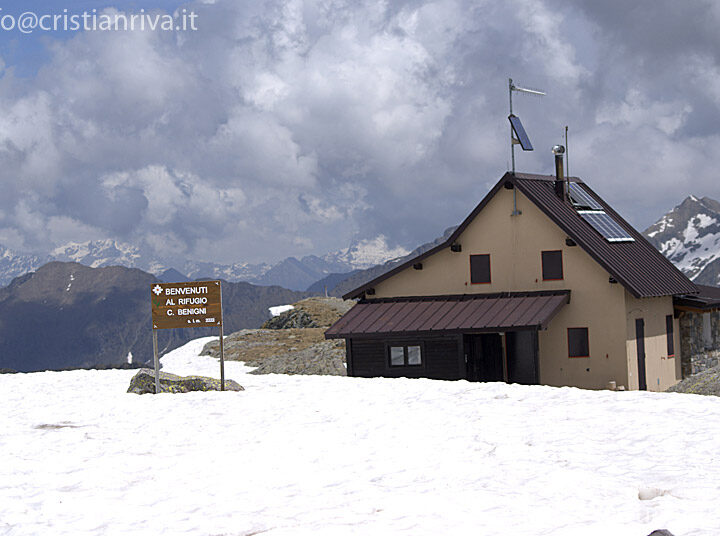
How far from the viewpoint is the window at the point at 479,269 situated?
125 feet

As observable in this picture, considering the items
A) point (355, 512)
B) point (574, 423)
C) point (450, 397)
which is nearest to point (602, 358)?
point (450, 397)

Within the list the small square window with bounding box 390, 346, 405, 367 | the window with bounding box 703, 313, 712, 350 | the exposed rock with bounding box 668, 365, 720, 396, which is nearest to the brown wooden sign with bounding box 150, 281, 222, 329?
the small square window with bounding box 390, 346, 405, 367

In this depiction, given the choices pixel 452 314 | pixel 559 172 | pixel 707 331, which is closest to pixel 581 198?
pixel 559 172

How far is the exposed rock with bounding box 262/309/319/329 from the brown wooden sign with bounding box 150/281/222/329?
1953 inches

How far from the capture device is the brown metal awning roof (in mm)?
34253

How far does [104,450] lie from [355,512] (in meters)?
7.33

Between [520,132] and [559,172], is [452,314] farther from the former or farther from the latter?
[559,172]

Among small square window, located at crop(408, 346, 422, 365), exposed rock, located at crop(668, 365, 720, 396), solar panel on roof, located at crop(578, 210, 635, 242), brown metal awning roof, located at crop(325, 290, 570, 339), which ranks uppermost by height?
solar panel on roof, located at crop(578, 210, 635, 242)

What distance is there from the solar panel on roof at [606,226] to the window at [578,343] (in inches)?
173

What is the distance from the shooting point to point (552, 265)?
3691 cm

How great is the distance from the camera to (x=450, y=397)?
24.2m

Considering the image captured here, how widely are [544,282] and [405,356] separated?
631 cm

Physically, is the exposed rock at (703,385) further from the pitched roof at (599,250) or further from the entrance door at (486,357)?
the entrance door at (486,357)

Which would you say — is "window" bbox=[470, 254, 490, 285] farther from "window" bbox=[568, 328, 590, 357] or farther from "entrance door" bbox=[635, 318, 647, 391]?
"entrance door" bbox=[635, 318, 647, 391]
